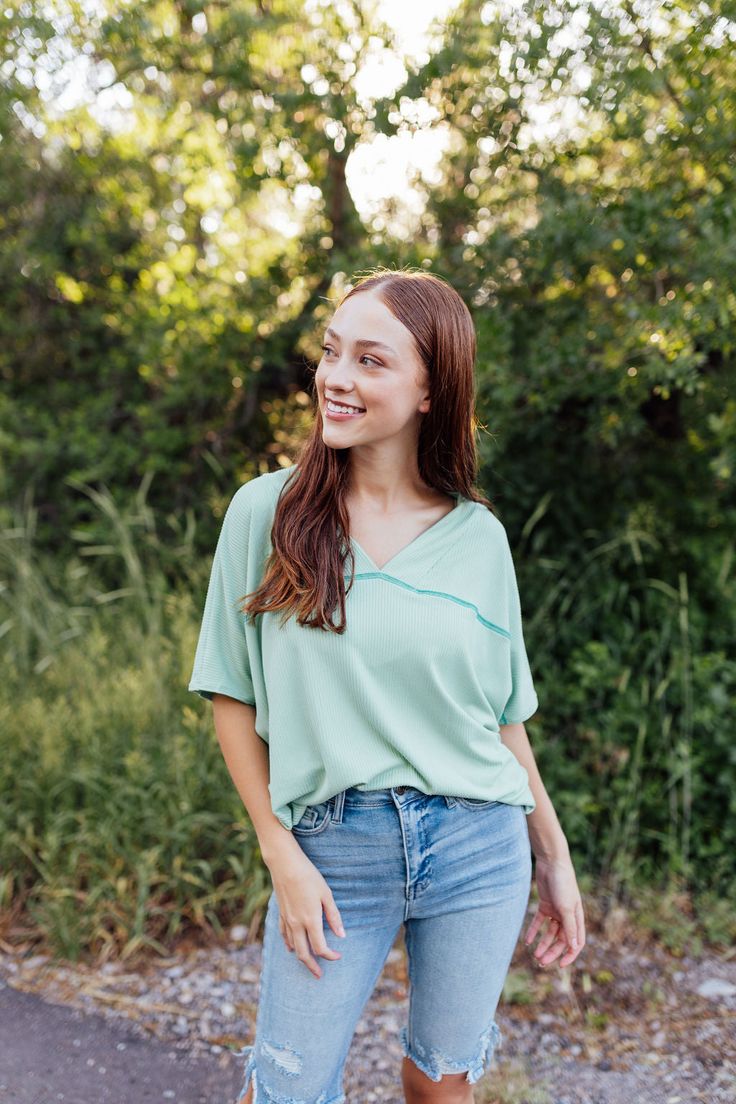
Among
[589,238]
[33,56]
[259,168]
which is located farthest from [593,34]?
[33,56]

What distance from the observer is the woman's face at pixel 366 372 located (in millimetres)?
1638

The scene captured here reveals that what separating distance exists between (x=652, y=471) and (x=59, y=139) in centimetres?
371

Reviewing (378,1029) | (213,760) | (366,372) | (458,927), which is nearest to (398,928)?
(458,927)

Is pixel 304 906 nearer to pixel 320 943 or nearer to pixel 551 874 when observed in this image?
pixel 320 943

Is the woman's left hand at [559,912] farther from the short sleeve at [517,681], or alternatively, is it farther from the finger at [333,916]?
the finger at [333,916]

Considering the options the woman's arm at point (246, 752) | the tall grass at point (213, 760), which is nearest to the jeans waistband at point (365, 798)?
the woman's arm at point (246, 752)

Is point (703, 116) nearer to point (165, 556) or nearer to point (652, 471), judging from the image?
point (652, 471)

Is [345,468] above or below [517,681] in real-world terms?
above

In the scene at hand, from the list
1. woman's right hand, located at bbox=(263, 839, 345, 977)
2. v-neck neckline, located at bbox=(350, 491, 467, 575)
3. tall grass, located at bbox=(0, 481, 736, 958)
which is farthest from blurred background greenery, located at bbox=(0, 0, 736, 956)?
woman's right hand, located at bbox=(263, 839, 345, 977)

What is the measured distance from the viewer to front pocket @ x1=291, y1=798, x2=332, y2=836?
5.24ft

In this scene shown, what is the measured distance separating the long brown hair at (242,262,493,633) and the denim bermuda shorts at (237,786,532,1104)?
35 cm

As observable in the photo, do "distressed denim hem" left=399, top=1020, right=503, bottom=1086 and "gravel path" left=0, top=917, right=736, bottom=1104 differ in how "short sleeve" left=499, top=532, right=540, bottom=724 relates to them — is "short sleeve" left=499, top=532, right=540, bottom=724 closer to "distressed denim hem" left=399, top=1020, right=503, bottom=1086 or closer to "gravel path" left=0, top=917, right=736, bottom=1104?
"distressed denim hem" left=399, top=1020, right=503, bottom=1086

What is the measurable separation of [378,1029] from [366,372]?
2.11 m

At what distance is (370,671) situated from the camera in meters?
1.59
